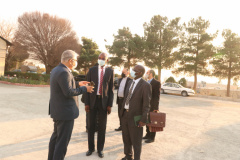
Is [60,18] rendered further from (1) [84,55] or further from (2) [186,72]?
(2) [186,72]

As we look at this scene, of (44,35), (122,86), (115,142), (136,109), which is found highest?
(44,35)

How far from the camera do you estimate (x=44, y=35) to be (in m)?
25.5

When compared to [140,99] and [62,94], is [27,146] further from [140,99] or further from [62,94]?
[140,99]

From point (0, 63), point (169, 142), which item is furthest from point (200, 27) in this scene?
point (0, 63)

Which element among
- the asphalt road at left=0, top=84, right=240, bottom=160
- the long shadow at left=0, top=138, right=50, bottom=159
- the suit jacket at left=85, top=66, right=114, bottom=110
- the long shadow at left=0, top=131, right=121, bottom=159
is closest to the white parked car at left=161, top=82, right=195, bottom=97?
the asphalt road at left=0, top=84, right=240, bottom=160

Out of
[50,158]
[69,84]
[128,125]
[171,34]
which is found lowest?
[50,158]

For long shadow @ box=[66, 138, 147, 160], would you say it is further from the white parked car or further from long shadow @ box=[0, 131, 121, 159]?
the white parked car

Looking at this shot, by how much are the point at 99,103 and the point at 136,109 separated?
0.83 metres

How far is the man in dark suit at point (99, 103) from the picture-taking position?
328 centimetres

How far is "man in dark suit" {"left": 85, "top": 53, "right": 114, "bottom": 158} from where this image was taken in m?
3.28

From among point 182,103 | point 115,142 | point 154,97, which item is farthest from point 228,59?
point 115,142

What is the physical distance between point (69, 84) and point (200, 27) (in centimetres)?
2696

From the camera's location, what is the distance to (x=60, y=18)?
88.7ft

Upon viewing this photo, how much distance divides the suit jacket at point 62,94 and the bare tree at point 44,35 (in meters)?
25.8
